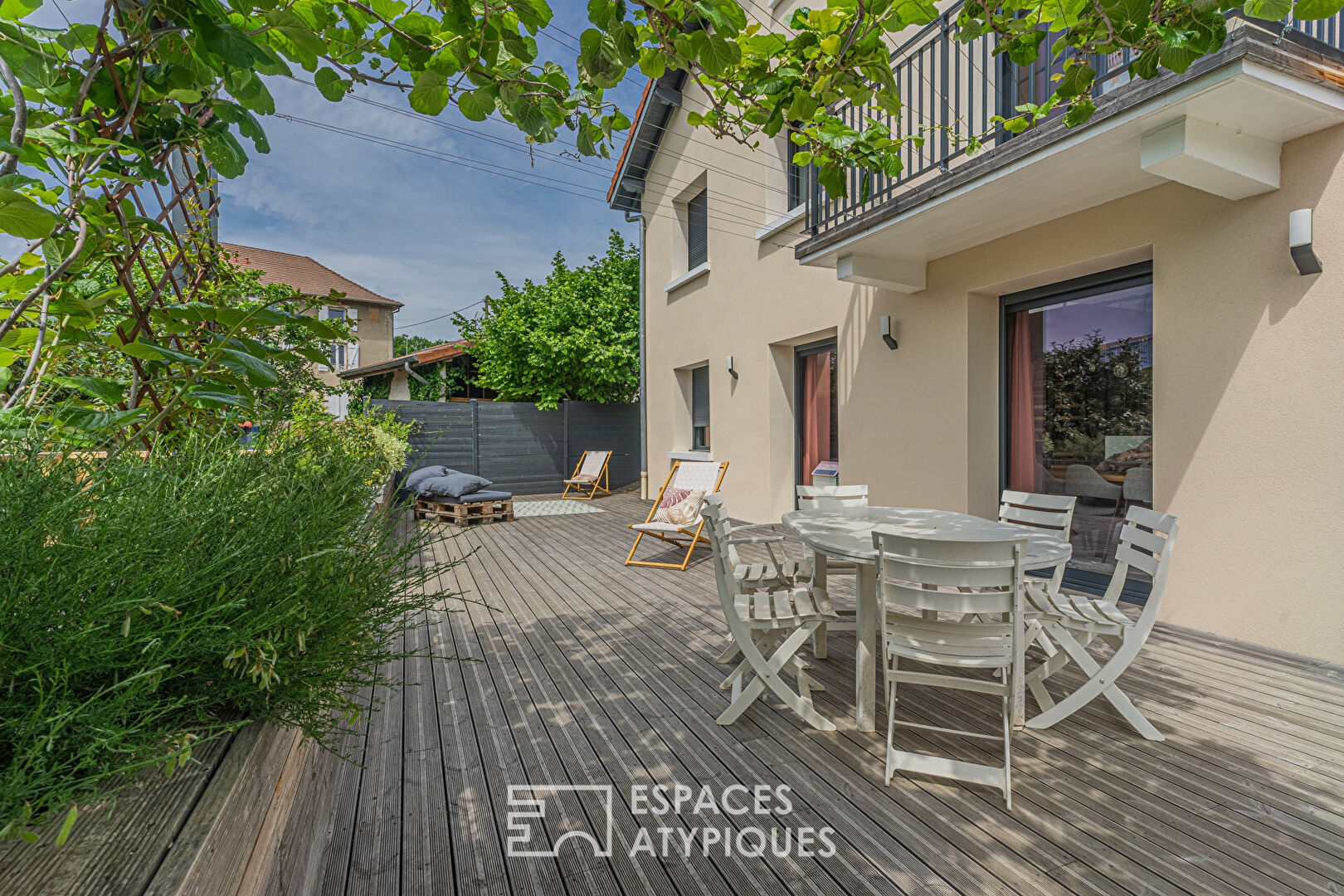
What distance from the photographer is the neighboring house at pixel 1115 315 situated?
3150 millimetres

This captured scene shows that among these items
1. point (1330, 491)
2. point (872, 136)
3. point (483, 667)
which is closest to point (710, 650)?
point (483, 667)

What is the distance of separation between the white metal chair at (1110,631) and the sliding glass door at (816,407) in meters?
3.99

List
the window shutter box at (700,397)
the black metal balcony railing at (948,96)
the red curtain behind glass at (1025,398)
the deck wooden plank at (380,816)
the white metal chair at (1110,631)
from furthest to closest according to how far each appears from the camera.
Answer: the window shutter box at (700,397)
the red curtain behind glass at (1025,398)
the black metal balcony railing at (948,96)
the white metal chair at (1110,631)
the deck wooden plank at (380,816)

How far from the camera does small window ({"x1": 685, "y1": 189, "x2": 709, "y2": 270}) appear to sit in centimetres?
916

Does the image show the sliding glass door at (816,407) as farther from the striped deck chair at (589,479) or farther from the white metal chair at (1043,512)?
the striped deck chair at (589,479)

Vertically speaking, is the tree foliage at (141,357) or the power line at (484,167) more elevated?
the power line at (484,167)

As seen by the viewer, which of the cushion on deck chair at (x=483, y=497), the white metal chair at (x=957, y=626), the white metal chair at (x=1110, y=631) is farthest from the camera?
the cushion on deck chair at (x=483, y=497)

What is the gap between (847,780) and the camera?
2.27 m

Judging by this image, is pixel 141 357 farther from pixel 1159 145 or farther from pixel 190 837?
pixel 1159 145

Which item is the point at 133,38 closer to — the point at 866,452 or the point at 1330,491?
the point at 1330,491

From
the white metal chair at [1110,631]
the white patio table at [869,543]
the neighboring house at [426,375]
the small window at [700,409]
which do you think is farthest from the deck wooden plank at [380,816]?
the neighboring house at [426,375]

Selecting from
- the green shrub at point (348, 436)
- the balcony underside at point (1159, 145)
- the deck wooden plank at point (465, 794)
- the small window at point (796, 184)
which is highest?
the small window at point (796, 184)

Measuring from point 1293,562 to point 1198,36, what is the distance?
9.38ft

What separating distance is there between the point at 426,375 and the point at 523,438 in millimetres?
4753
